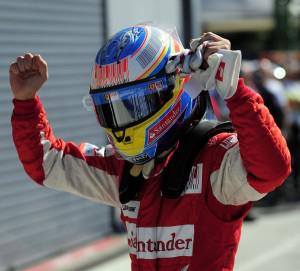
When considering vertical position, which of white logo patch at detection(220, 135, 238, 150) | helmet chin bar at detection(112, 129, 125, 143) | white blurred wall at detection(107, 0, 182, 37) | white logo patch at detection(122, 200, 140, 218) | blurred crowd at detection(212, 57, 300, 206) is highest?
helmet chin bar at detection(112, 129, 125, 143)

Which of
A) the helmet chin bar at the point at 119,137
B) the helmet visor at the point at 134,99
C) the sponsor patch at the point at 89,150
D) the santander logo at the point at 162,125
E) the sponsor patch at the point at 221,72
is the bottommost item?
the sponsor patch at the point at 89,150

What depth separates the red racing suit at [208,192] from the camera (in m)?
2.32

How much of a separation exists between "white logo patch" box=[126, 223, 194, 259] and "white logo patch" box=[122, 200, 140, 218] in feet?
0.23

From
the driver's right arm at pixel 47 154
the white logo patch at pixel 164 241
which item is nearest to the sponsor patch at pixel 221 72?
the white logo patch at pixel 164 241

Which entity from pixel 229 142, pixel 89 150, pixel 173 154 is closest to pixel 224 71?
pixel 229 142

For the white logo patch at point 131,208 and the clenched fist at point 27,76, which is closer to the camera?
the white logo patch at point 131,208

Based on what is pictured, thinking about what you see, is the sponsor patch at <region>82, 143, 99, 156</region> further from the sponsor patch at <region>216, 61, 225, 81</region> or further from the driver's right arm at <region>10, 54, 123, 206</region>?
the sponsor patch at <region>216, 61, 225, 81</region>

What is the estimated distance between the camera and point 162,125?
100 inches

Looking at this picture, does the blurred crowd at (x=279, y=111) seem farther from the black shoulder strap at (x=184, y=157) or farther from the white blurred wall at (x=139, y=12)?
the black shoulder strap at (x=184, y=157)

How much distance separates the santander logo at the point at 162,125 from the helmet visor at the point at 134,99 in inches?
1.8

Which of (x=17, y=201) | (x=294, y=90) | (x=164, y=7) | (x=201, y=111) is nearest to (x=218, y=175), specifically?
(x=201, y=111)

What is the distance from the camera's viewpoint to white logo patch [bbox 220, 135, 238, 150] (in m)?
2.53

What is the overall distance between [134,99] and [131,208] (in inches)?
16.6

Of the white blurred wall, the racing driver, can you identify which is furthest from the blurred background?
the racing driver
